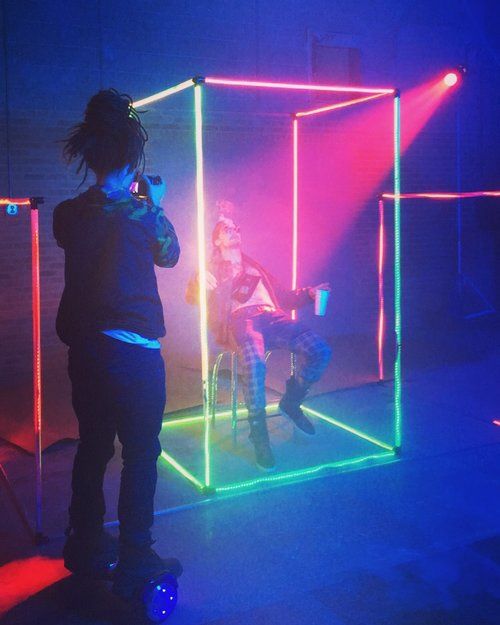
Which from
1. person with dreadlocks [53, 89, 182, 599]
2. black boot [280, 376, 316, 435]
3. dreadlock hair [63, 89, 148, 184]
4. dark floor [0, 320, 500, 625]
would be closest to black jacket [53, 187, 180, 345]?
person with dreadlocks [53, 89, 182, 599]

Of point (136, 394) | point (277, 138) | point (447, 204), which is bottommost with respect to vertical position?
point (136, 394)

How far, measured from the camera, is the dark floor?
2.68 metres

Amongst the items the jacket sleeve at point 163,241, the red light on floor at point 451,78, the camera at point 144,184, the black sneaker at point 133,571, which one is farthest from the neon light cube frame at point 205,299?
the red light on floor at point 451,78

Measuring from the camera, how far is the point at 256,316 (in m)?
4.60

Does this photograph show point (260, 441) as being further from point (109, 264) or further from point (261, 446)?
point (109, 264)

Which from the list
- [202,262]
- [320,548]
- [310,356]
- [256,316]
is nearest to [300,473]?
[310,356]

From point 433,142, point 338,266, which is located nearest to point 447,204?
point 433,142

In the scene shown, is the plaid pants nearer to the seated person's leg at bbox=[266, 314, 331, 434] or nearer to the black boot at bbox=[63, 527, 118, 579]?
the seated person's leg at bbox=[266, 314, 331, 434]

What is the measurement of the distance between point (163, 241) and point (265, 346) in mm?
2085

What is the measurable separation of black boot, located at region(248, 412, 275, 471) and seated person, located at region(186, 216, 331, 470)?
39cm

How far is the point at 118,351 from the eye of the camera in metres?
2.53

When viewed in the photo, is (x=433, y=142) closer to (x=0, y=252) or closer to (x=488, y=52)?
(x=488, y=52)

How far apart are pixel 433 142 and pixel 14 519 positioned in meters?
6.93

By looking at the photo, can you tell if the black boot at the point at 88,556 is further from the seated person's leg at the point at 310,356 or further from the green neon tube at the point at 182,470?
the seated person's leg at the point at 310,356
